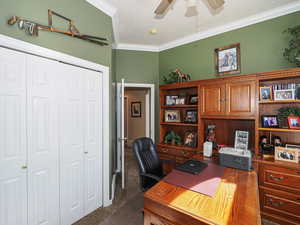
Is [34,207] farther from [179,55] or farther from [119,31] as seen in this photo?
[179,55]

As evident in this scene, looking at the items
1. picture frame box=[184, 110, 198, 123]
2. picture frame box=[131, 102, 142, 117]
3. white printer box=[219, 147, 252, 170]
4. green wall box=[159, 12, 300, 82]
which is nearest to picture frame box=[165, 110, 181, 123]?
picture frame box=[184, 110, 198, 123]

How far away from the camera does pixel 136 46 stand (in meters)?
3.24

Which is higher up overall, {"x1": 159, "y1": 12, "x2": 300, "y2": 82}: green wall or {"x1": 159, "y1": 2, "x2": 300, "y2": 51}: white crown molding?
{"x1": 159, "y1": 2, "x2": 300, "y2": 51}: white crown molding

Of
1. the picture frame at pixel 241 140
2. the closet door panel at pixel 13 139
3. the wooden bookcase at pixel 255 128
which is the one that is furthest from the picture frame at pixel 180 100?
the closet door panel at pixel 13 139

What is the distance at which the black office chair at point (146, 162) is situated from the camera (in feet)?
5.91

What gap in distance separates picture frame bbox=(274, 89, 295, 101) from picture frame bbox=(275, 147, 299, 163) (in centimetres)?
66

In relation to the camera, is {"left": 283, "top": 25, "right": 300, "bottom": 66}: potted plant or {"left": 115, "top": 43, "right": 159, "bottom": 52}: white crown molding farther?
{"left": 115, "top": 43, "right": 159, "bottom": 52}: white crown molding

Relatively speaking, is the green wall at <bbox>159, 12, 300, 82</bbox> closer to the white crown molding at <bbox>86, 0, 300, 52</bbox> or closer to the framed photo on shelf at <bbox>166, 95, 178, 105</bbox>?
the white crown molding at <bbox>86, 0, 300, 52</bbox>

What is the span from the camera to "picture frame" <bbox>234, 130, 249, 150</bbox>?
2.16 metres

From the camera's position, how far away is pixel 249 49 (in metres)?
2.34

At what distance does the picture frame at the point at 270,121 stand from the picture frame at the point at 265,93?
27 centimetres

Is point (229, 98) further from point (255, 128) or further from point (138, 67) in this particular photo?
point (138, 67)

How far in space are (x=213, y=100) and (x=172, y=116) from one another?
0.90 meters

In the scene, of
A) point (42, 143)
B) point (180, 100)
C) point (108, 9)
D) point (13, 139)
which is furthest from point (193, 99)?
point (13, 139)
